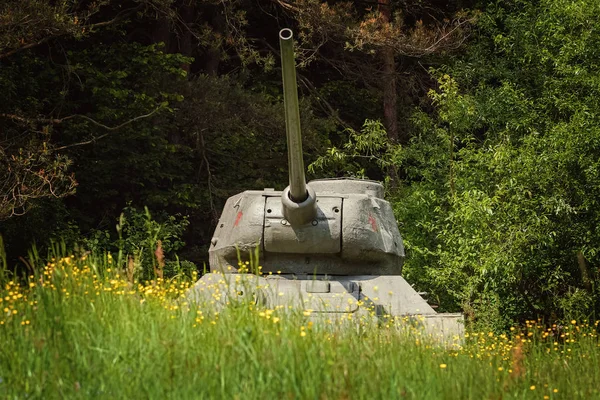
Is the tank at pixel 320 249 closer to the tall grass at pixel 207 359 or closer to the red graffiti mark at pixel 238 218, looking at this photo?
the red graffiti mark at pixel 238 218

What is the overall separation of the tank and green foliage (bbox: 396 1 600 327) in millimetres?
3455

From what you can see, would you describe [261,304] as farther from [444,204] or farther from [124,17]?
[124,17]

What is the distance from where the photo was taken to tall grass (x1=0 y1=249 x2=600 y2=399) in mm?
5344

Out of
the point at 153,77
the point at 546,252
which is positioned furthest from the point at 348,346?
the point at 153,77

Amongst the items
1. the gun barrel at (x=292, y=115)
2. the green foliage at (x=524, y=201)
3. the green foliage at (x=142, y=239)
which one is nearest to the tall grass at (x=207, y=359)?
the gun barrel at (x=292, y=115)

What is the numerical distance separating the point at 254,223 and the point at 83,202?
9827 millimetres

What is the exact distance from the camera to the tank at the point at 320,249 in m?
9.43

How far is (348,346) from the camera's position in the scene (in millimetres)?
6172

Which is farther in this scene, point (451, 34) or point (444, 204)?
point (451, 34)

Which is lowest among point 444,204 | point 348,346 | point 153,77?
point 348,346

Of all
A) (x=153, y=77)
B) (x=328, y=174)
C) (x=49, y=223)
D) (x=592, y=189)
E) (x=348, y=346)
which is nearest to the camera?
(x=348, y=346)

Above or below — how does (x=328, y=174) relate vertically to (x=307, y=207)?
above

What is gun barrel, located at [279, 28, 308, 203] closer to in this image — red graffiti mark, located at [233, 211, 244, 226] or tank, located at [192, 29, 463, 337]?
tank, located at [192, 29, 463, 337]

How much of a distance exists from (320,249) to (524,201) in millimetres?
4941
